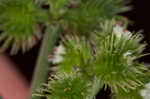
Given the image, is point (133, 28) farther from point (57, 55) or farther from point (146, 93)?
point (146, 93)

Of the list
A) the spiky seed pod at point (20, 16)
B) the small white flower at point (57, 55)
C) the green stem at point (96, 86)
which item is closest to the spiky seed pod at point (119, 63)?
the green stem at point (96, 86)

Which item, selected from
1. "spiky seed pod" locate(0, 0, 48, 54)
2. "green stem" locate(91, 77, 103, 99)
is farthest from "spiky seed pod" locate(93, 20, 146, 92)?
"spiky seed pod" locate(0, 0, 48, 54)

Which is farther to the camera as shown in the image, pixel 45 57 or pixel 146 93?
pixel 45 57

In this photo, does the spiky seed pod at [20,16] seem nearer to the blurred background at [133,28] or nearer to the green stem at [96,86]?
the green stem at [96,86]

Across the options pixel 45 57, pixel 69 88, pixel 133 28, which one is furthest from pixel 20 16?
pixel 133 28

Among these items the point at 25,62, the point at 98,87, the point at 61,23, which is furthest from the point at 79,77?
the point at 25,62

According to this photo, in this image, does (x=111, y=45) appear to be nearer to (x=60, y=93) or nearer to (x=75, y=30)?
(x=60, y=93)

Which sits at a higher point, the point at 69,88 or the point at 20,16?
the point at 20,16

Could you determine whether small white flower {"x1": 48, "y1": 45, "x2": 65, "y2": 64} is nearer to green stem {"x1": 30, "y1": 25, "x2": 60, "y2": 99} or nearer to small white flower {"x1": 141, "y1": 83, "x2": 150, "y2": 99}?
green stem {"x1": 30, "y1": 25, "x2": 60, "y2": 99}
